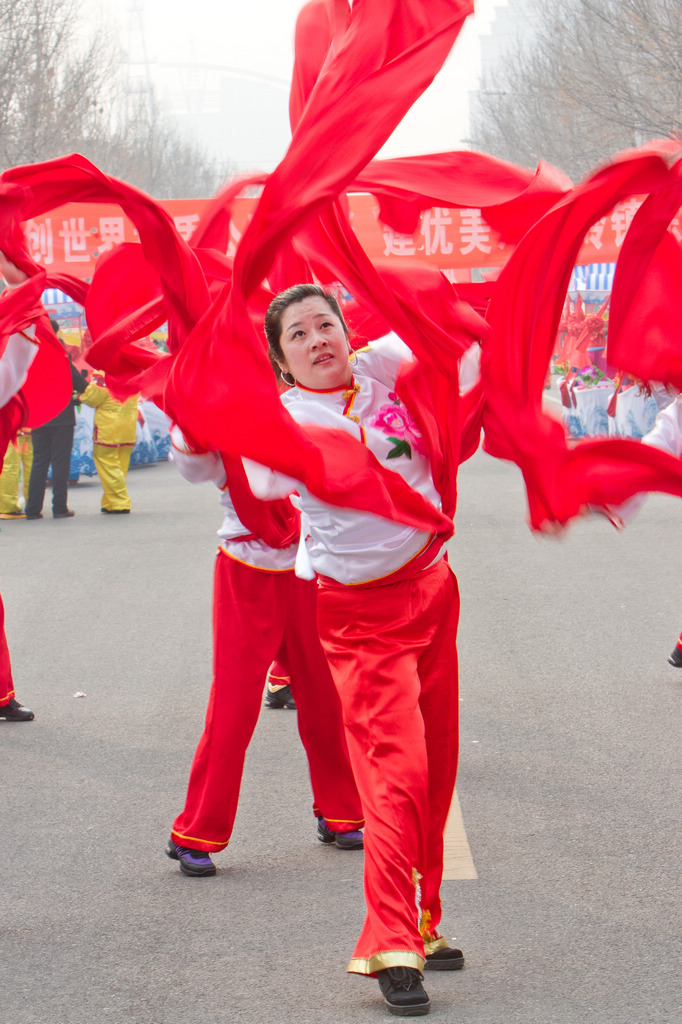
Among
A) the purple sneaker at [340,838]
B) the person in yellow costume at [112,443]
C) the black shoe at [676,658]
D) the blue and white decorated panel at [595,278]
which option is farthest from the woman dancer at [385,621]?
the blue and white decorated panel at [595,278]

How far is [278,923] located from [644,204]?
2295 mm

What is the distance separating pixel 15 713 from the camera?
6.11 metres

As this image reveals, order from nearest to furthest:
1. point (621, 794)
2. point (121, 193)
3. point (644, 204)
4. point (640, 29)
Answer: point (644, 204) < point (121, 193) < point (621, 794) < point (640, 29)

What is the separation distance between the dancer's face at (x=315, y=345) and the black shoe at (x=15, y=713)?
3.32m

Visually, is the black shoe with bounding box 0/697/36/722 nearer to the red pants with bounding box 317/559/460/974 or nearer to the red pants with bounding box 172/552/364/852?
the red pants with bounding box 172/552/364/852

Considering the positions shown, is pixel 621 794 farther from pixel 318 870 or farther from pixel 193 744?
pixel 193 744

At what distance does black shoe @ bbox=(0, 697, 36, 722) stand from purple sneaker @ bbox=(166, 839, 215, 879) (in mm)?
2132

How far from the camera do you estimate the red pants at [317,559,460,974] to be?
Answer: 3.05 meters

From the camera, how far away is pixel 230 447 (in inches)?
120

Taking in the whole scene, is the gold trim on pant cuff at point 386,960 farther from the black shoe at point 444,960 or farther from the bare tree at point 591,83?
the bare tree at point 591,83

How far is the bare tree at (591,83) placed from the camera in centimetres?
2217

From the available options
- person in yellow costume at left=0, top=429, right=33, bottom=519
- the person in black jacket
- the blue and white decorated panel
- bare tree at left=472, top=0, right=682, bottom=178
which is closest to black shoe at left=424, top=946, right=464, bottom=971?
the person in black jacket

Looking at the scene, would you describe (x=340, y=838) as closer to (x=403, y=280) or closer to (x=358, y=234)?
(x=403, y=280)

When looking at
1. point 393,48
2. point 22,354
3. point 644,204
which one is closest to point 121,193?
point 393,48
